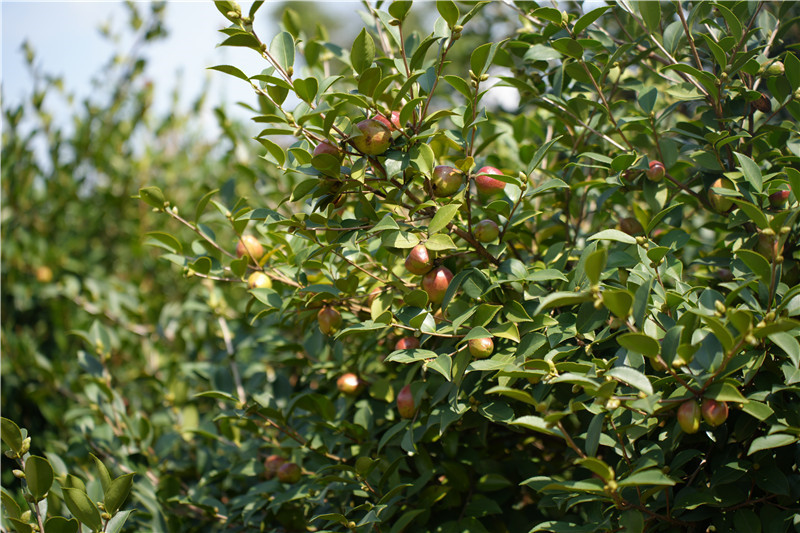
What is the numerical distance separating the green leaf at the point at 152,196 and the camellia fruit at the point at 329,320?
390mm

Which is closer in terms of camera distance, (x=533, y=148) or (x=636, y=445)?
(x=636, y=445)

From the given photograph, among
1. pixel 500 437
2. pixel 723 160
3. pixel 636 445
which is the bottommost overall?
pixel 500 437

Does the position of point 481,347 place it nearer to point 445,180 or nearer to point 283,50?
point 445,180

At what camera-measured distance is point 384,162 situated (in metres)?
0.90

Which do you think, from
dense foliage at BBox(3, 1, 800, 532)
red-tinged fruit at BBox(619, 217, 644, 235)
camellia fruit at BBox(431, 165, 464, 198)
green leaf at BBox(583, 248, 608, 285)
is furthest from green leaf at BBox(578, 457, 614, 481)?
red-tinged fruit at BBox(619, 217, 644, 235)

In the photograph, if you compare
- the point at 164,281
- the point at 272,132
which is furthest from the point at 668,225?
the point at 164,281

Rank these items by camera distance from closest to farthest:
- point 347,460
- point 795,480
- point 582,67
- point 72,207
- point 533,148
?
point 795,480, point 582,67, point 347,460, point 533,148, point 72,207

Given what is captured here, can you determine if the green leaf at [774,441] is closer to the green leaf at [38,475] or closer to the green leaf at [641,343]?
the green leaf at [641,343]

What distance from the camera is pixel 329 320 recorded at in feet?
3.35

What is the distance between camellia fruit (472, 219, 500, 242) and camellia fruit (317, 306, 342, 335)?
0.94 ft

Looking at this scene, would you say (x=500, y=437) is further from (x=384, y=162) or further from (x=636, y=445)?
(x=384, y=162)

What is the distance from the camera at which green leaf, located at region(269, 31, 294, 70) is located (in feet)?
3.13

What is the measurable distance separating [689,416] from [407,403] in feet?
1.48

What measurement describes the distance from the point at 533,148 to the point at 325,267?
58cm
